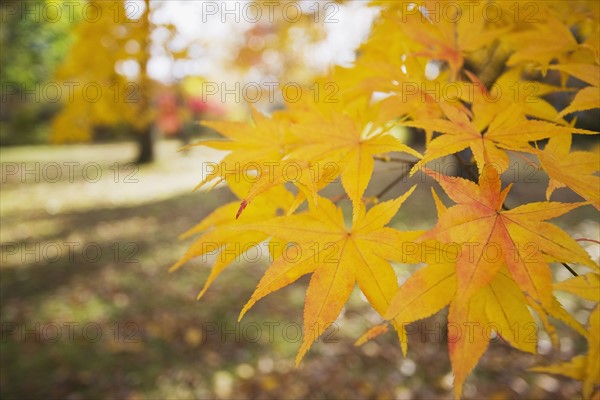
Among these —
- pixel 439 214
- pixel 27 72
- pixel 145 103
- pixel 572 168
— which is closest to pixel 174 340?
pixel 439 214

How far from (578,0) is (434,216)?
17.7 ft

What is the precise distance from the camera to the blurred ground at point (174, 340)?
2.59 m

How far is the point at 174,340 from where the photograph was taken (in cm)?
304

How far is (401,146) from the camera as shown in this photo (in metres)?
0.72


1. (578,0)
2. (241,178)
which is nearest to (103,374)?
(241,178)

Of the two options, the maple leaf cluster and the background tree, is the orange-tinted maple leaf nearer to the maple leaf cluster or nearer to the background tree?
the maple leaf cluster

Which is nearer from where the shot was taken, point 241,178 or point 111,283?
point 241,178

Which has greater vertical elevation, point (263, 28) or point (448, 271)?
point (263, 28)

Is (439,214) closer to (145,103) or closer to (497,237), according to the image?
(497,237)

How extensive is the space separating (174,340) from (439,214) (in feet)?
9.50

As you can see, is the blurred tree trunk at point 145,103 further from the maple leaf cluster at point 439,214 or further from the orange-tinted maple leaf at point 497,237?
the orange-tinted maple leaf at point 497,237

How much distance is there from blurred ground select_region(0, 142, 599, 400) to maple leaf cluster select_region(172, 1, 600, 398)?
2032 mm

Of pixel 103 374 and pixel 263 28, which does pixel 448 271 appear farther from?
pixel 263 28

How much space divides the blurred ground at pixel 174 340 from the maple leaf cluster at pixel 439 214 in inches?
80.0
